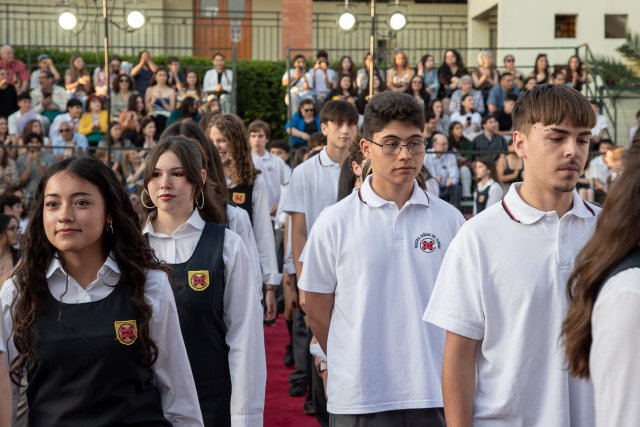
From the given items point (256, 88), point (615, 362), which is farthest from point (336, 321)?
point (256, 88)

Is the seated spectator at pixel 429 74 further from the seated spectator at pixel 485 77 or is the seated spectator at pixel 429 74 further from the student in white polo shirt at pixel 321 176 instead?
the student in white polo shirt at pixel 321 176

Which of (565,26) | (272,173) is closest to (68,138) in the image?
(272,173)

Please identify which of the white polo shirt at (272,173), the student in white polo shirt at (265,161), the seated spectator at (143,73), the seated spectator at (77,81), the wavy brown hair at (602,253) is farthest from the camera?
the seated spectator at (143,73)

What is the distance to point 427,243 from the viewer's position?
4598 mm

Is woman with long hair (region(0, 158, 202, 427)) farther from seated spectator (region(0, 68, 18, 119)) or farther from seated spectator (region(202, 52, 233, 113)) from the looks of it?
seated spectator (region(202, 52, 233, 113))

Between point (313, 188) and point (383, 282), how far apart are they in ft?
10.0

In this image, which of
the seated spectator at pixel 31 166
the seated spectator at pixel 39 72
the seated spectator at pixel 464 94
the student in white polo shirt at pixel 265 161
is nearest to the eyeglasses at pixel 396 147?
the student in white polo shirt at pixel 265 161

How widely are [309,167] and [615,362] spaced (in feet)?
18.0

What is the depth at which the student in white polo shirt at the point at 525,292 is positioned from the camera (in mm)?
3367

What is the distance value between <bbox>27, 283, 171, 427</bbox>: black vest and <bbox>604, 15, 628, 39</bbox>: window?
2903 cm

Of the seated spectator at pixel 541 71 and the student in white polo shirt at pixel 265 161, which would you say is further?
the seated spectator at pixel 541 71

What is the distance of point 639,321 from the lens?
2.24 m

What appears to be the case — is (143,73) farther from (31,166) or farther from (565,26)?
(565,26)

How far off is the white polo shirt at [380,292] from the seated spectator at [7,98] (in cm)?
1566
